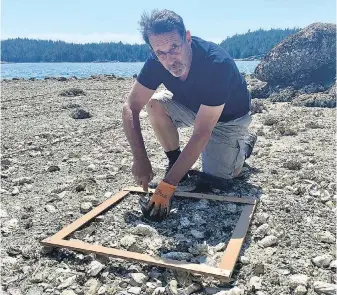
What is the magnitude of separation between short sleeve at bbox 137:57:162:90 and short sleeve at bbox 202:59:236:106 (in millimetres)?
634

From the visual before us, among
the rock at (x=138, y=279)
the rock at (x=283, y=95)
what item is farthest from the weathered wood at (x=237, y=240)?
the rock at (x=283, y=95)

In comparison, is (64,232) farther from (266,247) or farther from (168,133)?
(168,133)

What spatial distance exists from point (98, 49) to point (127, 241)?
130649 millimetres

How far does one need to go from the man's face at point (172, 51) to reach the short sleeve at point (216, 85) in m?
0.26

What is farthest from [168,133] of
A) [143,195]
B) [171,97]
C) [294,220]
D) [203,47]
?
[294,220]

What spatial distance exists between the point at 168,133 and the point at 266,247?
1.94 metres

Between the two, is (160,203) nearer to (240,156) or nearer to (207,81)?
(207,81)

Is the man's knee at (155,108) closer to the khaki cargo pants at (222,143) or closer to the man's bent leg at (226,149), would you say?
the khaki cargo pants at (222,143)

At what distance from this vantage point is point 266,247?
3131 millimetres

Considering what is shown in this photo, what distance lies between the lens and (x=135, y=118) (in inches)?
161

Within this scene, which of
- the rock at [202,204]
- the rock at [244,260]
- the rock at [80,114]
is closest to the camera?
the rock at [244,260]

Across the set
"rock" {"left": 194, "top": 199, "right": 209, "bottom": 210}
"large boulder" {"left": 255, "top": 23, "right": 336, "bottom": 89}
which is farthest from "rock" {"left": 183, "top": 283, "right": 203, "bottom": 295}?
"large boulder" {"left": 255, "top": 23, "right": 336, "bottom": 89}

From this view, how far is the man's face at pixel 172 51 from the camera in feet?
11.5

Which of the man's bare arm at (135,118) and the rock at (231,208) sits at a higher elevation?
the man's bare arm at (135,118)
